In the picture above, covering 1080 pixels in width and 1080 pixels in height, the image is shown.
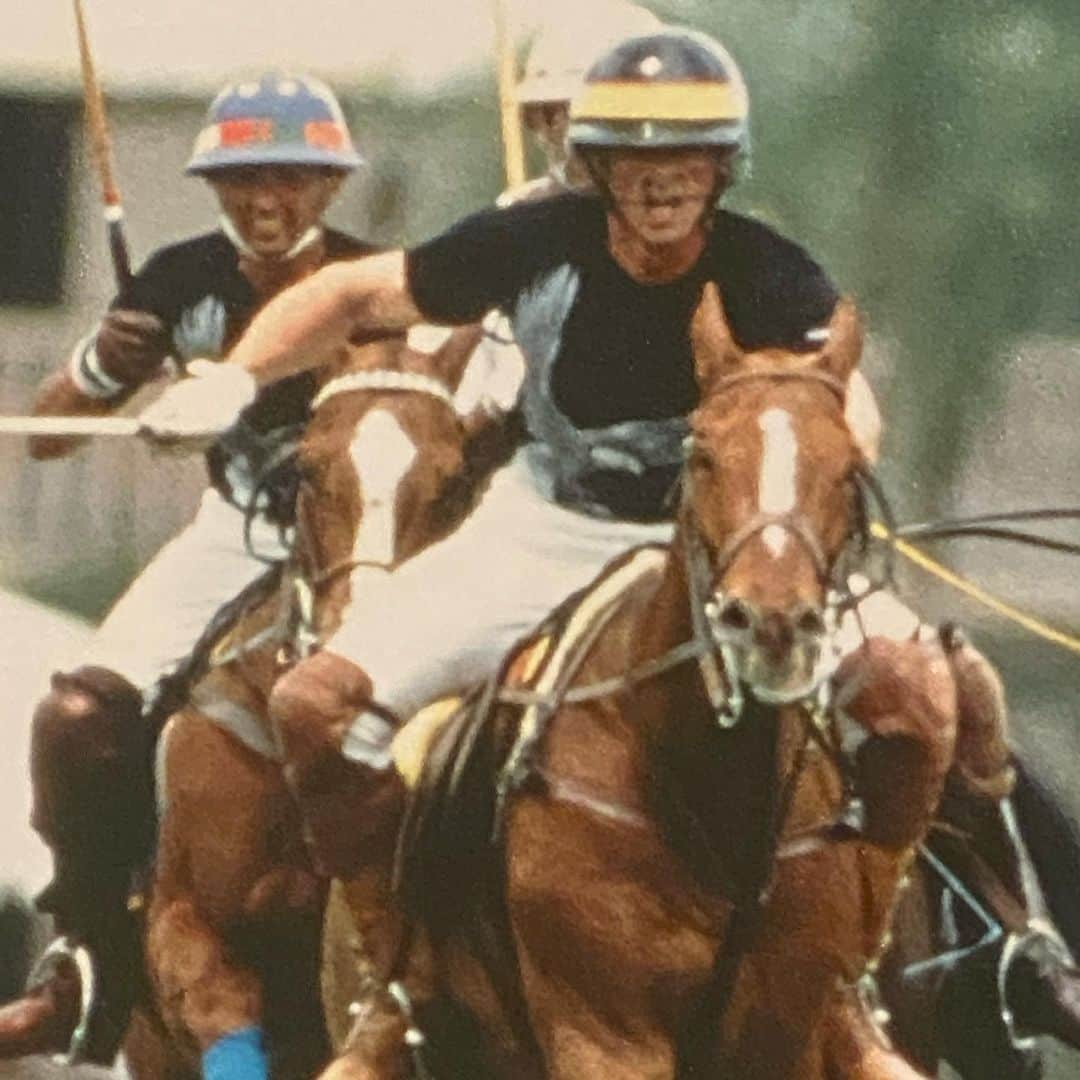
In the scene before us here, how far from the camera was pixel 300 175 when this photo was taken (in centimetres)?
441

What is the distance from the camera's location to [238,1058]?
420 centimetres

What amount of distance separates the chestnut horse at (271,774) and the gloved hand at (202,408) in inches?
9.7

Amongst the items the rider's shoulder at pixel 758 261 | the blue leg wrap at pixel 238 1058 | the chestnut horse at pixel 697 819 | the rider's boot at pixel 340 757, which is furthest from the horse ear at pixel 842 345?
the blue leg wrap at pixel 238 1058

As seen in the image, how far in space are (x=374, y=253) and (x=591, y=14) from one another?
1.73 feet

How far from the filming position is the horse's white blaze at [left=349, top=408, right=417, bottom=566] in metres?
3.83

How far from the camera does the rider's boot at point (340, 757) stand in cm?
346

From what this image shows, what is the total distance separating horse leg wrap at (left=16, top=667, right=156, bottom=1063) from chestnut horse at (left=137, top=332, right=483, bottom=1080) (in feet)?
0.41

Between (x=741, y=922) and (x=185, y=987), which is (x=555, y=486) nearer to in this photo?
(x=741, y=922)

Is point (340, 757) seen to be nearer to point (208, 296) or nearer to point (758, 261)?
point (758, 261)

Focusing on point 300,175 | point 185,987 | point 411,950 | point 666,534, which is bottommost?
point 185,987

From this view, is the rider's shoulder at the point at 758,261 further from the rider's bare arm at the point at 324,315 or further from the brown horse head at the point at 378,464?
the brown horse head at the point at 378,464

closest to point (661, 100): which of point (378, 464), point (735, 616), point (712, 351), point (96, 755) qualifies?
point (712, 351)

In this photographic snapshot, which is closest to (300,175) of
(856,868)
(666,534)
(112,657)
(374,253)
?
(374,253)

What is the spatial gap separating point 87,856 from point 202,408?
1141mm
